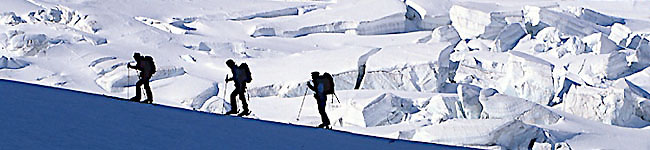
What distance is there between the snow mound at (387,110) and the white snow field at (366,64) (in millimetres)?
20

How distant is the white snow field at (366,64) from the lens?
9617 mm

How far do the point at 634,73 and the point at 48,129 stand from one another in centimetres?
1232

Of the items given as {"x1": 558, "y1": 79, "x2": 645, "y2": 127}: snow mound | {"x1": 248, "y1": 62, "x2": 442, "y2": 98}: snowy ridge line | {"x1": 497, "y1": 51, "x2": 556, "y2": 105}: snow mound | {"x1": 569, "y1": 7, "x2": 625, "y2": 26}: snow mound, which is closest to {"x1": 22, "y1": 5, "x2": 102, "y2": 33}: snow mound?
{"x1": 248, "y1": 62, "x2": 442, "y2": 98}: snowy ridge line

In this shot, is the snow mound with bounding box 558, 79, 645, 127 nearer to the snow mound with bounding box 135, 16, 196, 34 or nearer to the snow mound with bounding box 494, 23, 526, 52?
the snow mound with bounding box 494, 23, 526, 52

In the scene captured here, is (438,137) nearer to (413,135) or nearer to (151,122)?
(413,135)

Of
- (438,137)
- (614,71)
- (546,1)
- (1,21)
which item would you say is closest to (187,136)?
(438,137)

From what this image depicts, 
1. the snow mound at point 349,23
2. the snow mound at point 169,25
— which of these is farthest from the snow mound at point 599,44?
the snow mound at point 169,25

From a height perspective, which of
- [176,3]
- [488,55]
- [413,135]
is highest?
[176,3]

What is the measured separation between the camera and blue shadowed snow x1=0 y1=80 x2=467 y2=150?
425 cm

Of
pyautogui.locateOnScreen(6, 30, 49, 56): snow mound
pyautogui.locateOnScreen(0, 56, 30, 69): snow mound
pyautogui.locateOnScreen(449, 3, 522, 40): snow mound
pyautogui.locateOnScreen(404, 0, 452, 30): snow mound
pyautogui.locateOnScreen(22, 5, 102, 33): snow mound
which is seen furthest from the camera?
pyautogui.locateOnScreen(404, 0, 452, 30): snow mound

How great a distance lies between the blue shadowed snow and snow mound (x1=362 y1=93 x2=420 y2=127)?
500 cm

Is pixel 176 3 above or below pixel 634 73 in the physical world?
above

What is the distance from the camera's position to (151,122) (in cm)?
508

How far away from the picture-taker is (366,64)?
13.5 m
